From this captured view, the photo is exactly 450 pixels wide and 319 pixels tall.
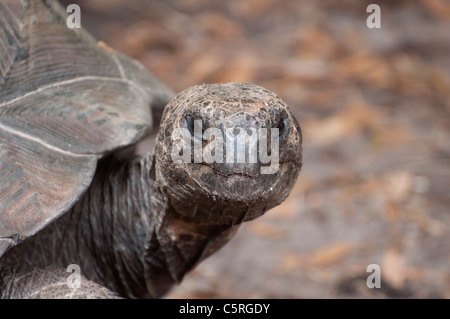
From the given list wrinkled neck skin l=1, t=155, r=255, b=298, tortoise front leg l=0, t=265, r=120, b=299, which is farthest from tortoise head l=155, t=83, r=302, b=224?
tortoise front leg l=0, t=265, r=120, b=299

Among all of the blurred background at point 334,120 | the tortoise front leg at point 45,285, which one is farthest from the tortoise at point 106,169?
the blurred background at point 334,120

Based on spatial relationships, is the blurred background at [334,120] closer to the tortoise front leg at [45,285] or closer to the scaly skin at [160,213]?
the scaly skin at [160,213]

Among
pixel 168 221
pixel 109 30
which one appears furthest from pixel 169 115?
pixel 109 30

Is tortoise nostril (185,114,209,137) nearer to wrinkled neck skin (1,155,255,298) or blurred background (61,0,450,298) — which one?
wrinkled neck skin (1,155,255,298)

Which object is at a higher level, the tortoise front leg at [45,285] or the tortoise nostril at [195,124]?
the tortoise nostril at [195,124]

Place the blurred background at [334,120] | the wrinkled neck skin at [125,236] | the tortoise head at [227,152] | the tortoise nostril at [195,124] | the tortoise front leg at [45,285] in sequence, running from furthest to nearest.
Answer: the blurred background at [334,120] → the wrinkled neck skin at [125,236] → the tortoise front leg at [45,285] → the tortoise nostril at [195,124] → the tortoise head at [227,152]

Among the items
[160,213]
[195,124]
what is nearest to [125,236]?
[160,213]
